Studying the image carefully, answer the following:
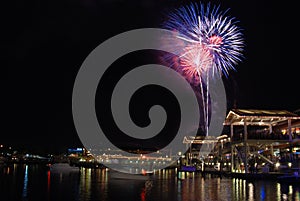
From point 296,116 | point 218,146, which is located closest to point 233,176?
point 296,116

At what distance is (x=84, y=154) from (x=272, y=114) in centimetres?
15822

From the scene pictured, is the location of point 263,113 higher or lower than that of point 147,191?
higher

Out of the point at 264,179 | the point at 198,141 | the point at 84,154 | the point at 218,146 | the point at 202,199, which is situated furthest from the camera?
the point at 84,154

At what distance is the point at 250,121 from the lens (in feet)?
163

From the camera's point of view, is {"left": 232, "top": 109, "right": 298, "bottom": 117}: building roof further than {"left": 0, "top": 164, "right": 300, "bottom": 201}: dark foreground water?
Yes

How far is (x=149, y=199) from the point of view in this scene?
23.0 m

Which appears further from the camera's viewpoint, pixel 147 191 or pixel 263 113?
pixel 263 113

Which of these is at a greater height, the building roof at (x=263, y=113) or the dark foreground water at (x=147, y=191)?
the building roof at (x=263, y=113)

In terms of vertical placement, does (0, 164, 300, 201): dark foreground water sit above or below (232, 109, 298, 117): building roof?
below

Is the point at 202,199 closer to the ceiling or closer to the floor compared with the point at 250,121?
closer to the floor

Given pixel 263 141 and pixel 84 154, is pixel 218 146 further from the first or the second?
pixel 84 154

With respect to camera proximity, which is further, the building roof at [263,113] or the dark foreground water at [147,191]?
the building roof at [263,113]

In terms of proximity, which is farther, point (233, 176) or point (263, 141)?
point (233, 176)

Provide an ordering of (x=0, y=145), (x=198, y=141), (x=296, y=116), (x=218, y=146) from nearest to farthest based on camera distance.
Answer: (x=296, y=116) < (x=218, y=146) < (x=198, y=141) < (x=0, y=145)
